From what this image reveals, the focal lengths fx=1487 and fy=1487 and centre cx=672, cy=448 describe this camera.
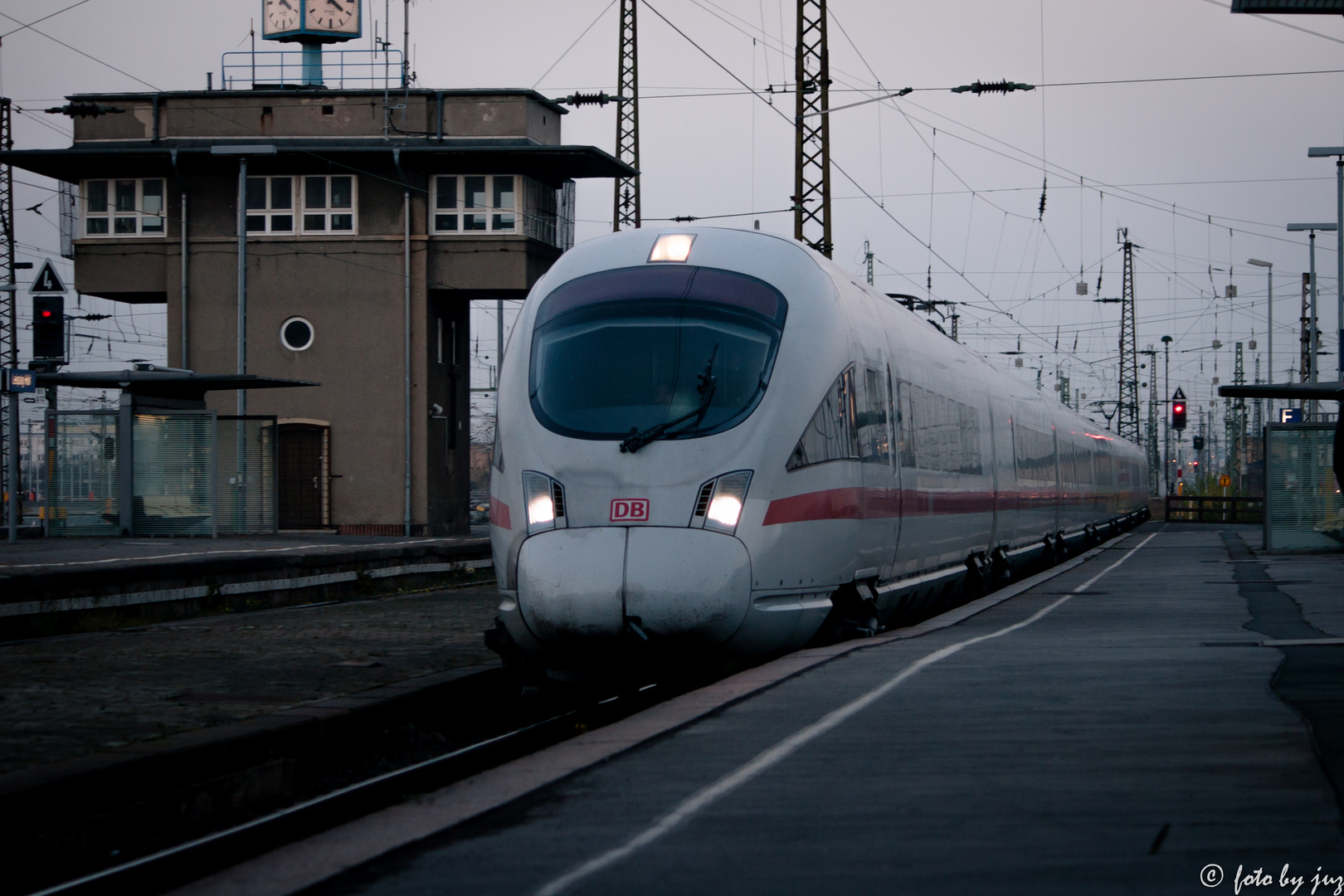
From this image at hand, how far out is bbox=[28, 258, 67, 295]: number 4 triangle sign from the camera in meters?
25.0

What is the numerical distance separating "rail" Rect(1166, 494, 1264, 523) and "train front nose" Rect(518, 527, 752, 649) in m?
53.6

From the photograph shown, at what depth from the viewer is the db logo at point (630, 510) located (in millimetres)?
9219

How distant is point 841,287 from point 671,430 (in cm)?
279

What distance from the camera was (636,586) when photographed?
8.94m

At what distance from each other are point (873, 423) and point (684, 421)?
281cm

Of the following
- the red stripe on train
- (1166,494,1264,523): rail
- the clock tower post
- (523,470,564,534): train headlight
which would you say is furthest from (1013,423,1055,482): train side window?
(1166,494,1264,523): rail

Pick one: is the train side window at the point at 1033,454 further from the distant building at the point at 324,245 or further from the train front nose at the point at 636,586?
the distant building at the point at 324,245

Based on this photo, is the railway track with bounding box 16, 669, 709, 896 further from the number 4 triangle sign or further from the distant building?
the distant building

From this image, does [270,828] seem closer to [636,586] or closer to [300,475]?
[636,586]

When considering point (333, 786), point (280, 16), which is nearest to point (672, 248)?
point (333, 786)

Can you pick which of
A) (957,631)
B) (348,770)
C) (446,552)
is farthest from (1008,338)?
(348,770)

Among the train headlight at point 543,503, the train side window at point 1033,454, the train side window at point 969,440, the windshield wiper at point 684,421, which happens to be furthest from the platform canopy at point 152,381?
the windshield wiper at point 684,421

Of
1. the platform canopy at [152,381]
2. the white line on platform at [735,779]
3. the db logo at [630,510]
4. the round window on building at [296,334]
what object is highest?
the round window on building at [296,334]

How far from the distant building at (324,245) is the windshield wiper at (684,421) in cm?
2636
